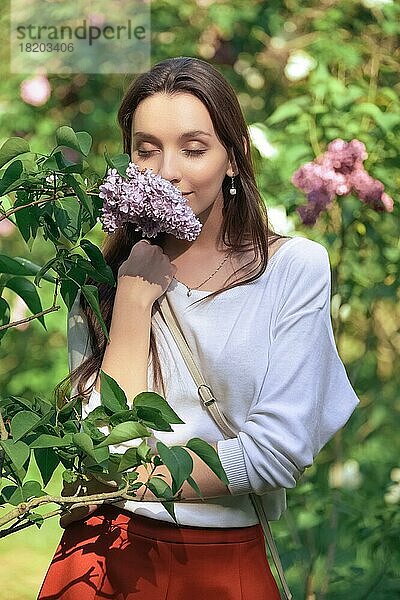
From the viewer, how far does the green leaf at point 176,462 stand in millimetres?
1363

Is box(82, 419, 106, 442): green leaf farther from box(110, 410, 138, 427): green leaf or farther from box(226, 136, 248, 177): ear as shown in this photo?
box(226, 136, 248, 177): ear

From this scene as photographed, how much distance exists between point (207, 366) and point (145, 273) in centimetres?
16

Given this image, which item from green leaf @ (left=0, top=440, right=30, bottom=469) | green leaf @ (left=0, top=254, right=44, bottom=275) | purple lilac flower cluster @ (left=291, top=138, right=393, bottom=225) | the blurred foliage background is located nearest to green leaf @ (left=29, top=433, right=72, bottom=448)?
green leaf @ (left=0, top=440, right=30, bottom=469)

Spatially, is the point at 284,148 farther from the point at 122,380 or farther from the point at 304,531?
the point at 122,380

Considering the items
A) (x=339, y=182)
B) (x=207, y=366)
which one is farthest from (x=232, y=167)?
(x=339, y=182)

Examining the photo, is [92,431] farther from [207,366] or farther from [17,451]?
[207,366]

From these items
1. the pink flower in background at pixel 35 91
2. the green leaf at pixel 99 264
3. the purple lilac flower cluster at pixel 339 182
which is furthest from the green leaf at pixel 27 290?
the pink flower in background at pixel 35 91

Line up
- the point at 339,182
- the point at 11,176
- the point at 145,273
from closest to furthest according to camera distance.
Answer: the point at 11,176 < the point at 145,273 < the point at 339,182

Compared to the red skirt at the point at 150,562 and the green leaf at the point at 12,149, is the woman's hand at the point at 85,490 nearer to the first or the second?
the red skirt at the point at 150,562

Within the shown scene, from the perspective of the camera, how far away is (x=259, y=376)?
170 centimetres

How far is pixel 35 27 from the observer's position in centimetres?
452

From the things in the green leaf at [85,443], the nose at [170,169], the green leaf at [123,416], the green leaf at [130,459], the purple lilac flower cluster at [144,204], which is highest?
the nose at [170,169]

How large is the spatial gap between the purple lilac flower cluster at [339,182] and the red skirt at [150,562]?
4.21ft

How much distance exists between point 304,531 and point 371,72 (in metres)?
1.39
